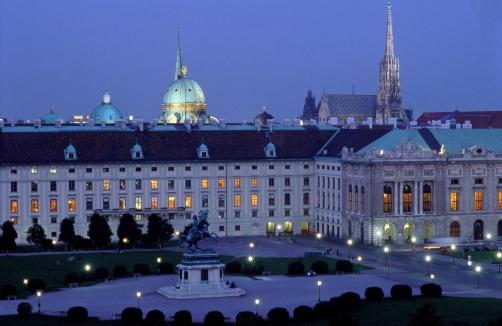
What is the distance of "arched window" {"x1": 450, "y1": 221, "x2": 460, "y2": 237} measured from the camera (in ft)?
436

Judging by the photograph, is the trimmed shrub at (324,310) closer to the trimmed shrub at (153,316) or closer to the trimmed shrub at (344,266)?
the trimmed shrub at (153,316)

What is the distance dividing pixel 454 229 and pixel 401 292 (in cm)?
4558

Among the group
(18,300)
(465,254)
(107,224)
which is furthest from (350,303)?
(107,224)

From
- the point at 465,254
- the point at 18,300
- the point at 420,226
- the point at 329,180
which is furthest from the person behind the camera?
the point at 329,180

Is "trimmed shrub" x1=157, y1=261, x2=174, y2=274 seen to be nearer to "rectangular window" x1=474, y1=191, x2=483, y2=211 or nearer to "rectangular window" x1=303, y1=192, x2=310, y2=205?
"rectangular window" x1=303, y1=192, x2=310, y2=205

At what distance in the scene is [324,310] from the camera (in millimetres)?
81438

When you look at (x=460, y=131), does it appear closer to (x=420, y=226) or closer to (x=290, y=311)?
(x=420, y=226)

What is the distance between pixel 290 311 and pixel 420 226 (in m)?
49.5

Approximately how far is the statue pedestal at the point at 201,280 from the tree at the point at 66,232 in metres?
31.5

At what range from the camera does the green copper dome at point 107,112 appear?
193625 millimetres

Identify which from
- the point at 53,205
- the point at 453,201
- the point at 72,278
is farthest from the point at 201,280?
the point at 453,201

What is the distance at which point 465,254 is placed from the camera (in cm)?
11706

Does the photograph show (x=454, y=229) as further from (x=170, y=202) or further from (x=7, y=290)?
(x=7, y=290)

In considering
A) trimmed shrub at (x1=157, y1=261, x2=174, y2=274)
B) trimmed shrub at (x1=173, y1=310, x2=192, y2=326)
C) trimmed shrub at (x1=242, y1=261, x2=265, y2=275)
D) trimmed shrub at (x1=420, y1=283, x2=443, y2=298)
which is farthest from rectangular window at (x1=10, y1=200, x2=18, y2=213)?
trimmed shrub at (x1=173, y1=310, x2=192, y2=326)
